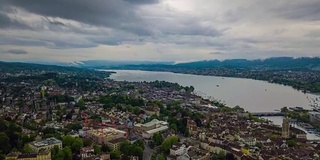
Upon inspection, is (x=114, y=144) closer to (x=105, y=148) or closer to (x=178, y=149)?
(x=105, y=148)

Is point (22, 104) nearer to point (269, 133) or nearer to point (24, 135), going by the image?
point (24, 135)

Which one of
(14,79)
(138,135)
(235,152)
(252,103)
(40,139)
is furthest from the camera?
(14,79)

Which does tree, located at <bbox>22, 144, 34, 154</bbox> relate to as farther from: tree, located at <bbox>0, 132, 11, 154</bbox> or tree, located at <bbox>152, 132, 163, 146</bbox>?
tree, located at <bbox>152, 132, 163, 146</bbox>

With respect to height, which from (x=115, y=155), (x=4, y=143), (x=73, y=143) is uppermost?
(x=4, y=143)

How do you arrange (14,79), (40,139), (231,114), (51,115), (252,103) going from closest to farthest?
(40,139) < (51,115) < (231,114) < (252,103) < (14,79)

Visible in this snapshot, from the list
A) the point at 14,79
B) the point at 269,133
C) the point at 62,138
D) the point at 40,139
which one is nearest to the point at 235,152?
the point at 269,133

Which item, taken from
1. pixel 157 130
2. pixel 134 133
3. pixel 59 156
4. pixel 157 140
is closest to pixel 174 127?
pixel 157 130
